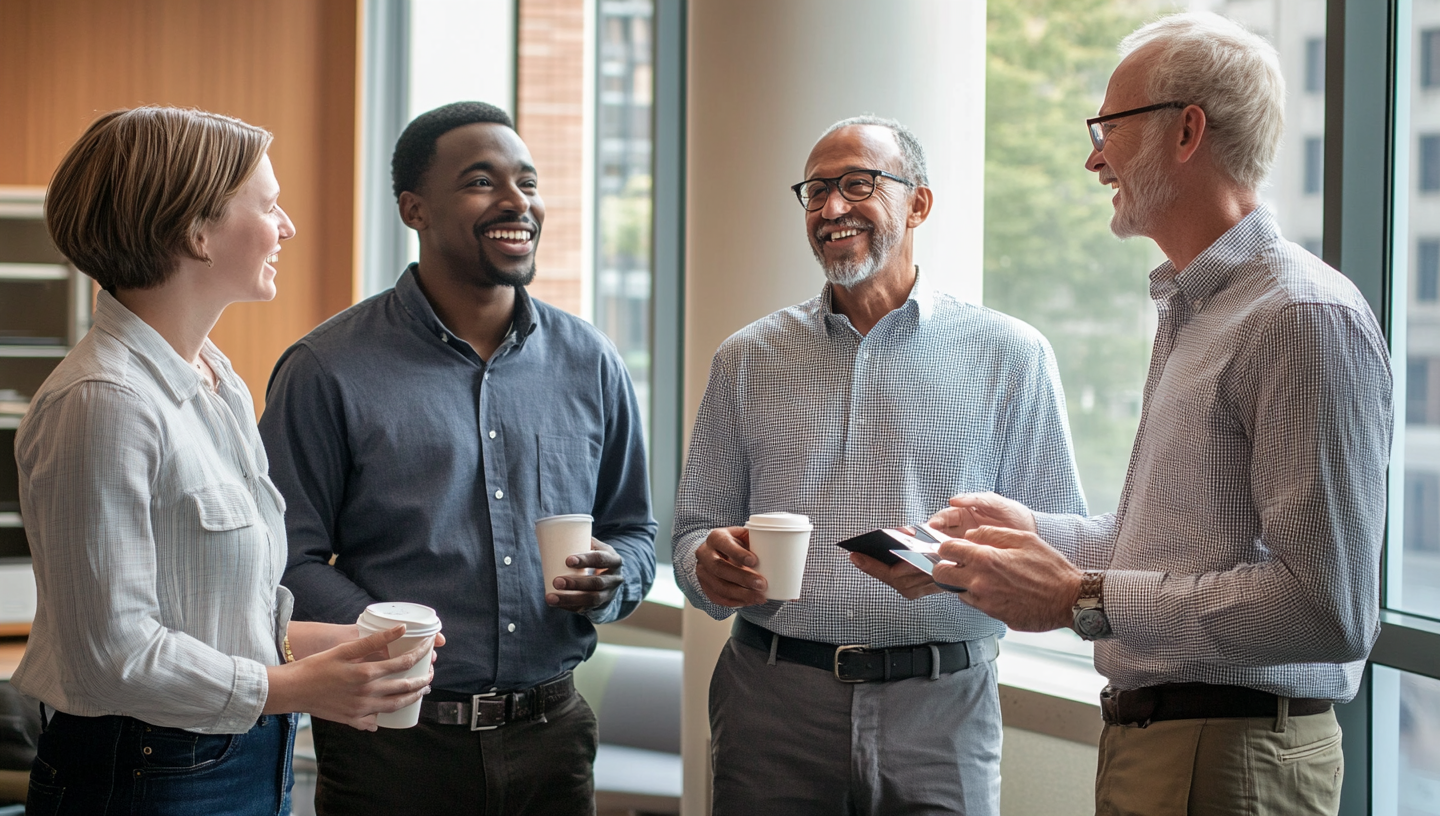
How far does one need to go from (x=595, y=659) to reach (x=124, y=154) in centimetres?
240

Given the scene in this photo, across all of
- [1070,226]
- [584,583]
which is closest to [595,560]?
[584,583]

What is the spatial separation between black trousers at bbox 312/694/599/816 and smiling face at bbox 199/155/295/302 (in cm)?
84

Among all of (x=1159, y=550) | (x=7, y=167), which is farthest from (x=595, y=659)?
(x=7, y=167)

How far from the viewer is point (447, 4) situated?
5.23m

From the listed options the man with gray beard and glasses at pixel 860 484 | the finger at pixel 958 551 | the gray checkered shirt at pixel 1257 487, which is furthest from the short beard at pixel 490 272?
the gray checkered shirt at pixel 1257 487

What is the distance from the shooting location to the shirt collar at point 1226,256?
153 cm

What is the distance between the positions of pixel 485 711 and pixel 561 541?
34cm

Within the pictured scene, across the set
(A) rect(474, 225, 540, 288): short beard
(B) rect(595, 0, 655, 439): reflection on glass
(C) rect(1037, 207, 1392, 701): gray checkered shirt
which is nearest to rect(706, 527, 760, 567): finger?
(C) rect(1037, 207, 1392, 701): gray checkered shirt

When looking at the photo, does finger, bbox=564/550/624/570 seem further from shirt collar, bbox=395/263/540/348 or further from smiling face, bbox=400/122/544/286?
smiling face, bbox=400/122/544/286

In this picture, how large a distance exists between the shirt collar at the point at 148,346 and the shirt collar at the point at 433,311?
27.3 inches

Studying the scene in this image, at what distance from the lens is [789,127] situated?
2615mm

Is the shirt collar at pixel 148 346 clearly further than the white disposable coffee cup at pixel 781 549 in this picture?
No

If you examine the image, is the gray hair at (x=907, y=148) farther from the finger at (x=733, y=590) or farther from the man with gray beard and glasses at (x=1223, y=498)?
the finger at (x=733, y=590)

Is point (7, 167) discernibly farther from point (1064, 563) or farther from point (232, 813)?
point (1064, 563)
